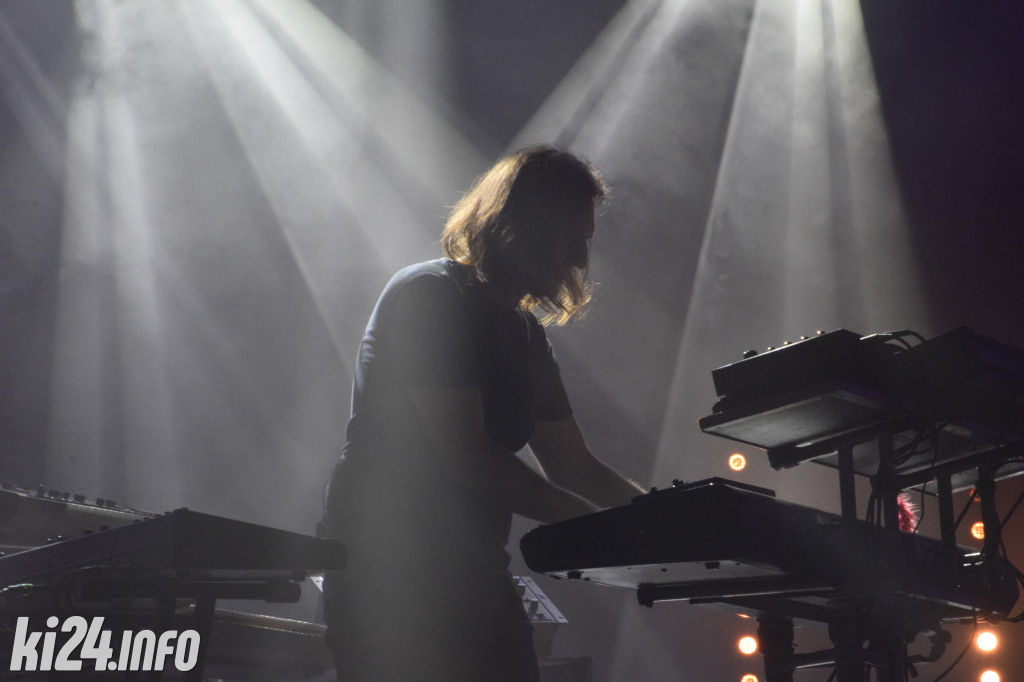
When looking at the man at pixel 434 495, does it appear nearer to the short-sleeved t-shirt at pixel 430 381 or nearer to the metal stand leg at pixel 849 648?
the short-sleeved t-shirt at pixel 430 381

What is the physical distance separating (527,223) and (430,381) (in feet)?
1.62

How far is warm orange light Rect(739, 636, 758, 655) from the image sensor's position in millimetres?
4426

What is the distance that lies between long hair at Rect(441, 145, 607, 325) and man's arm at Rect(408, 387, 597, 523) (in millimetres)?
353

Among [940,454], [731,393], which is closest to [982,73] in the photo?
[940,454]

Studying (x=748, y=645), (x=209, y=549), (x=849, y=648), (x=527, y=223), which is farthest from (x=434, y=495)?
(x=748, y=645)

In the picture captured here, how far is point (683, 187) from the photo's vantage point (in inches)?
229

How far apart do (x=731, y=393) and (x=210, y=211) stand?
16.1ft

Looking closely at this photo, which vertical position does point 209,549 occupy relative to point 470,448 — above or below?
below

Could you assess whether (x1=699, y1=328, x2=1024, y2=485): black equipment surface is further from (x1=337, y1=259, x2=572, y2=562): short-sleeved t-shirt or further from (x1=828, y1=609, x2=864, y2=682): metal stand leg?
(x1=337, y1=259, x2=572, y2=562): short-sleeved t-shirt

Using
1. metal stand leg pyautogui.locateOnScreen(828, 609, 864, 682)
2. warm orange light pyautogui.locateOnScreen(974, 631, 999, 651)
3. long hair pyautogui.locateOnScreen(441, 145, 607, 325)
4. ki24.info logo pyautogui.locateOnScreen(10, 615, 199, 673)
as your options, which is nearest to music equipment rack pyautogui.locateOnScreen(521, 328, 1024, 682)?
metal stand leg pyautogui.locateOnScreen(828, 609, 864, 682)

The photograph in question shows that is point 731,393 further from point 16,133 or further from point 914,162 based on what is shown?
point 16,133

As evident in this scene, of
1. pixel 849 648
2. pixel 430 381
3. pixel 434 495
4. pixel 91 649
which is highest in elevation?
pixel 430 381

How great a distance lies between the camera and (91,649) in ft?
5.37

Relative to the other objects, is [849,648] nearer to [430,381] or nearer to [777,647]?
[777,647]
